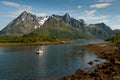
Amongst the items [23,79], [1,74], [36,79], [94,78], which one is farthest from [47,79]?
[1,74]

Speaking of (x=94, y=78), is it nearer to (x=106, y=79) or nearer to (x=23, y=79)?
(x=106, y=79)

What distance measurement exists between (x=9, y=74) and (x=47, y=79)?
17.3m

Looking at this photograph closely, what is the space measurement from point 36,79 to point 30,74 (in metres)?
8.99

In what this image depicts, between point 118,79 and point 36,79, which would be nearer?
point 118,79

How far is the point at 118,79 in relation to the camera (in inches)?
2247

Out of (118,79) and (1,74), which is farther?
(1,74)

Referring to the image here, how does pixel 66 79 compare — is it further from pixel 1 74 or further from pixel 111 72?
pixel 1 74

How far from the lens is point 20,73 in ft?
255

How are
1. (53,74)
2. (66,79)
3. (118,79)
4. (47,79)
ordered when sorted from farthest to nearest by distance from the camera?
(53,74) < (47,79) < (66,79) < (118,79)

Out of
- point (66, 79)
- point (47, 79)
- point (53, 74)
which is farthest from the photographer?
point (53, 74)

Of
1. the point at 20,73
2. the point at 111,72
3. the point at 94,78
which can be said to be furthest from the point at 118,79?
the point at 20,73

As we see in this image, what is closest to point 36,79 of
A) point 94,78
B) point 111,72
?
point 94,78

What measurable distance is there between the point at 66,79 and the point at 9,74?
24764 millimetres

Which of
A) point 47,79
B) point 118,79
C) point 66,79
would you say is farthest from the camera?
point 47,79
